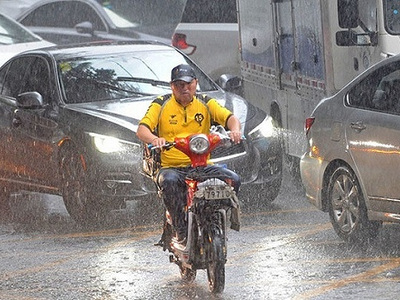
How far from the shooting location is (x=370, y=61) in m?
14.0

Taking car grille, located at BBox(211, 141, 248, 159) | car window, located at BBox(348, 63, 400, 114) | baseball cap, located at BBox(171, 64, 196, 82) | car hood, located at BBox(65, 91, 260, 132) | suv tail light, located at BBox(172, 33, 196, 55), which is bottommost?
suv tail light, located at BBox(172, 33, 196, 55)

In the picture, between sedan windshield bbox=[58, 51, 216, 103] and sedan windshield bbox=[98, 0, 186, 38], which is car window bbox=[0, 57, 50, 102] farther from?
sedan windshield bbox=[98, 0, 186, 38]

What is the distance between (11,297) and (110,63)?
500 centimetres

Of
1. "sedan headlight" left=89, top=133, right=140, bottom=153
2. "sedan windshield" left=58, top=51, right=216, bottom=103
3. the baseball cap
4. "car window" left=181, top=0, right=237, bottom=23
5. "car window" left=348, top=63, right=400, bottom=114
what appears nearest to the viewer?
the baseball cap

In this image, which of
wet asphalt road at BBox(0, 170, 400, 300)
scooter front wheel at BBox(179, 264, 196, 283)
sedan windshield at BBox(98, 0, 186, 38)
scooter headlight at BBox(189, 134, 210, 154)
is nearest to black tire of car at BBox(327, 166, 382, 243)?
wet asphalt road at BBox(0, 170, 400, 300)

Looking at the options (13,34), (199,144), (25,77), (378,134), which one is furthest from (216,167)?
(13,34)

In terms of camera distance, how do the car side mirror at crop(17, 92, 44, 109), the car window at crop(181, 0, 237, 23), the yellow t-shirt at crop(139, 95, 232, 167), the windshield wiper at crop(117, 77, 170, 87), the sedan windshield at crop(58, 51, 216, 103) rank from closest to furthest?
the yellow t-shirt at crop(139, 95, 232, 167)
the car side mirror at crop(17, 92, 44, 109)
the sedan windshield at crop(58, 51, 216, 103)
the windshield wiper at crop(117, 77, 170, 87)
the car window at crop(181, 0, 237, 23)

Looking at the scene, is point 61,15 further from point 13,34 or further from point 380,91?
point 380,91

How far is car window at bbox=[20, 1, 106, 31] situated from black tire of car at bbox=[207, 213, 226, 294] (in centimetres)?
1711

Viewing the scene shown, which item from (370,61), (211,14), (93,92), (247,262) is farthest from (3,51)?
(247,262)

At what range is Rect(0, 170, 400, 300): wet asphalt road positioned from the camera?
33.3 feet

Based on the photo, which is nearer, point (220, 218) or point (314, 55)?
point (220, 218)

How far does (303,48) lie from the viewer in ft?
51.9

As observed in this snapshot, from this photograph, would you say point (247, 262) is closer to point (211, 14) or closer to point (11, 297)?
point (11, 297)
